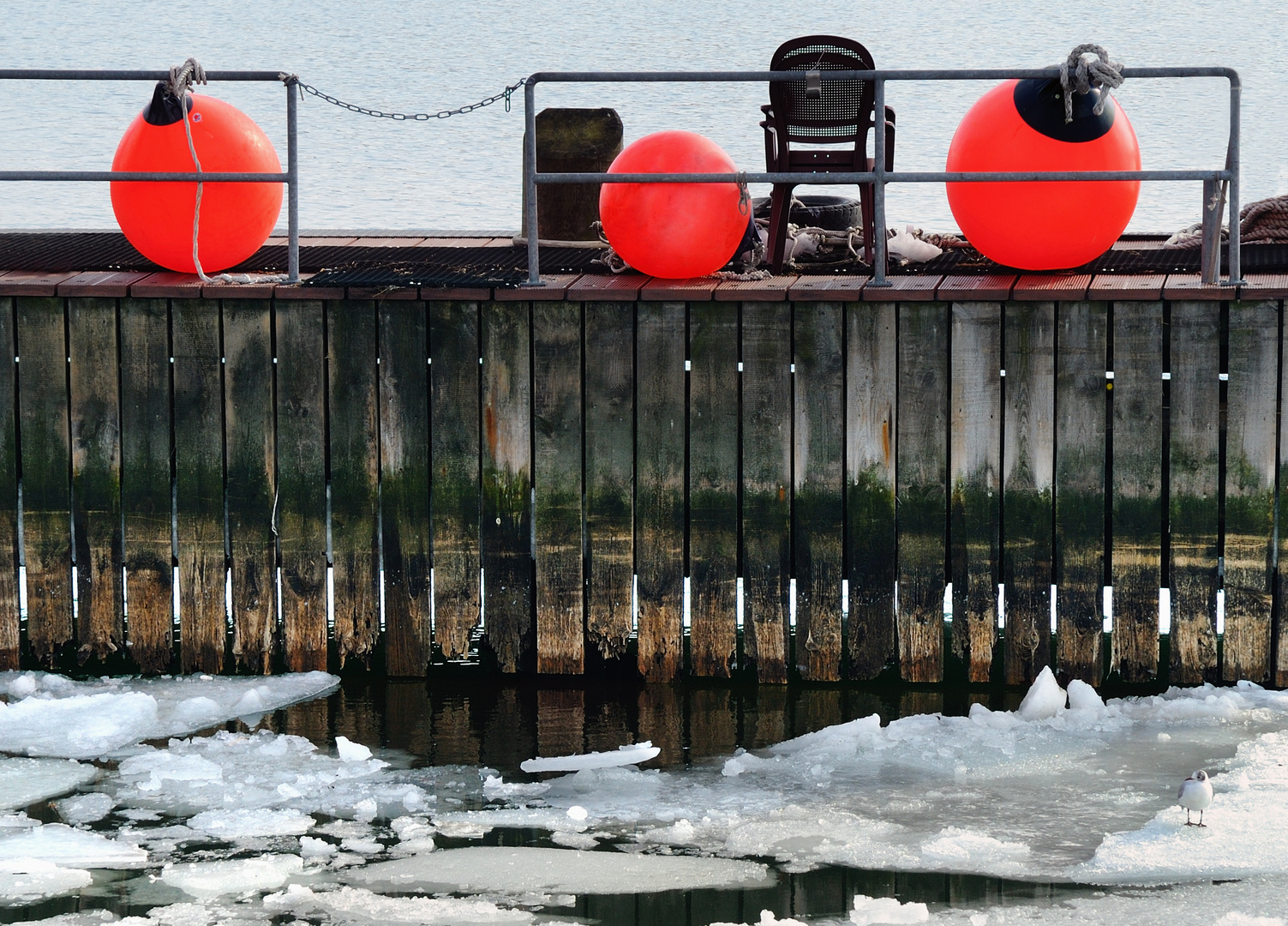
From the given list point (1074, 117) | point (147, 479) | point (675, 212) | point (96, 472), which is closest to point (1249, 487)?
point (1074, 117)

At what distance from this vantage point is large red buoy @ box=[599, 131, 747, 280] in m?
7.91

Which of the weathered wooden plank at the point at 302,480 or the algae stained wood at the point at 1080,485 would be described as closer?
the algae stained wood at the point at 1080,485

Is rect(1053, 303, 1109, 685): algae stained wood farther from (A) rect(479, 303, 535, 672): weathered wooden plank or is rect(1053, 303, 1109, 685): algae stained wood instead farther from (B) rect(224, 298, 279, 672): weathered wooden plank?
(B) rect(224, 298, 279, 672): weathered wooden plank

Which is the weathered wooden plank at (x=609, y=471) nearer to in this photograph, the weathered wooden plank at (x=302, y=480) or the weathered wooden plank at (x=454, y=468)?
the weathered wooden plank at (x=454, y=468)

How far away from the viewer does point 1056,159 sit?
7.67 m

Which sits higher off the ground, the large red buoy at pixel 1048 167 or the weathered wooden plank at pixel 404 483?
the large red buoy at pixel 1048 167

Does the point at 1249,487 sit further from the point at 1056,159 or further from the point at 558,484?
the point at 558,484

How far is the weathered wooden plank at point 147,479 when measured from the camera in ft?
26.5

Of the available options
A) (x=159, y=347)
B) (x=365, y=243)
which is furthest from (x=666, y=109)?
(x=159, y=347)

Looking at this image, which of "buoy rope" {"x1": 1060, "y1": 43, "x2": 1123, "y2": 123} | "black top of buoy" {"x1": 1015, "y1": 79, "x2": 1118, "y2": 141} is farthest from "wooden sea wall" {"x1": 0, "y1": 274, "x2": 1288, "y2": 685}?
"buoy rope" {"x1": 1060, "y1": 43, "x2": 1123, "y2": 123}

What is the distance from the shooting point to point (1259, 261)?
26.5ft

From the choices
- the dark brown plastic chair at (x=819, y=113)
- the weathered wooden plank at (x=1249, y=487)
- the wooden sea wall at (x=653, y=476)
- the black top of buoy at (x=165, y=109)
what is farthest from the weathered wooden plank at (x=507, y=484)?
the weathered wooden plank at (x=1249, y=487)

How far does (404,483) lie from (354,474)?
9.5 inches

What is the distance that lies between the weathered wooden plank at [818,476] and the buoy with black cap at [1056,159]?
87 cm
